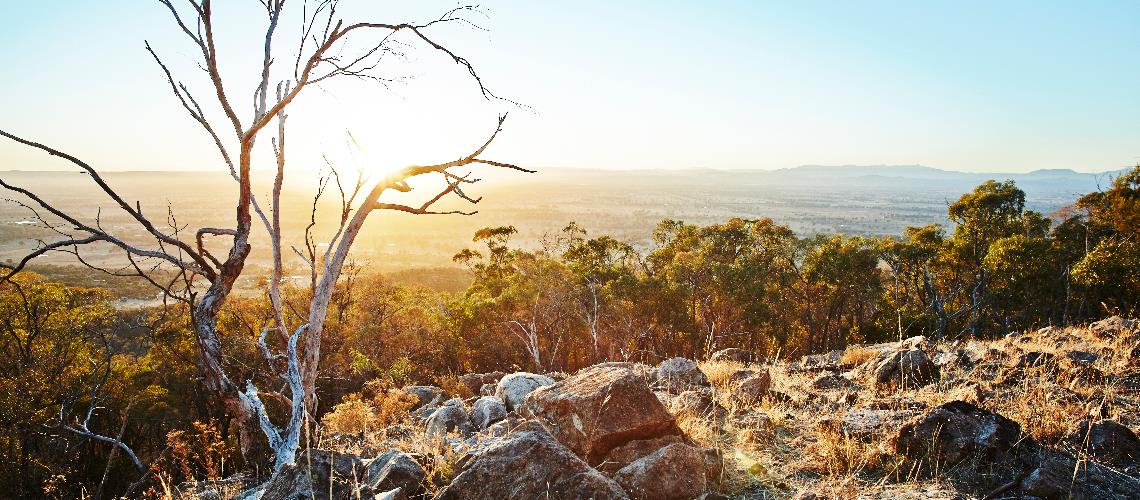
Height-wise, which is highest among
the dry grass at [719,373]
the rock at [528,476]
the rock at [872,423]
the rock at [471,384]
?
the rock at [528,476]

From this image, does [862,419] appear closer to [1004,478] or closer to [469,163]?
[1004,478]

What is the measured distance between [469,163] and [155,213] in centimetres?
19485

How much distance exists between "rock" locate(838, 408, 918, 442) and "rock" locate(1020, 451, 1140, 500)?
878 mm

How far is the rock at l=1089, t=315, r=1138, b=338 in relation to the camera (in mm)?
8898

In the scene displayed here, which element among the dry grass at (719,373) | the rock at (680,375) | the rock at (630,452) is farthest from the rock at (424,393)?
the rock at (630,452)

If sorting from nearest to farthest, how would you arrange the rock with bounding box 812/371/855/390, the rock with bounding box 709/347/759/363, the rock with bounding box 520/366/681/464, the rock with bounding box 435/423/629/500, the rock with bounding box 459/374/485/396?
1. the rock with bounding box 435/423/629/500
2. the rock with bounding box 520/366/681/464
3. the rock with bounding box 812/371/855/390
4. the rock with bounding box 709/347/759/363
5. the rock with bounding box 459/374/485/396

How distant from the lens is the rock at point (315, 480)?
3.55 metres

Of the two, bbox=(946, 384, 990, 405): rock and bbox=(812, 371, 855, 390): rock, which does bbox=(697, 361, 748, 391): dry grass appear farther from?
bbox=(946, 384, 990, 405): rock

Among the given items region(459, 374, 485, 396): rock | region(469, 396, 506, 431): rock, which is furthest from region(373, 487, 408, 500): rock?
region(459, 374, 485, 396): rock

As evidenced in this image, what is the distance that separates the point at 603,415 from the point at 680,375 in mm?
3632

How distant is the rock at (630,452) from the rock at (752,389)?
2.30 meters

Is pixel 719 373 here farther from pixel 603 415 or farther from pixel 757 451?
pixel 603 415

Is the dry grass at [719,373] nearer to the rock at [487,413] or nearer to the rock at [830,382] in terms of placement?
the rock at [830,382]

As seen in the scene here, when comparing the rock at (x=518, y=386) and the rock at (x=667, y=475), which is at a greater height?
the rock at (x=667, y=475)
